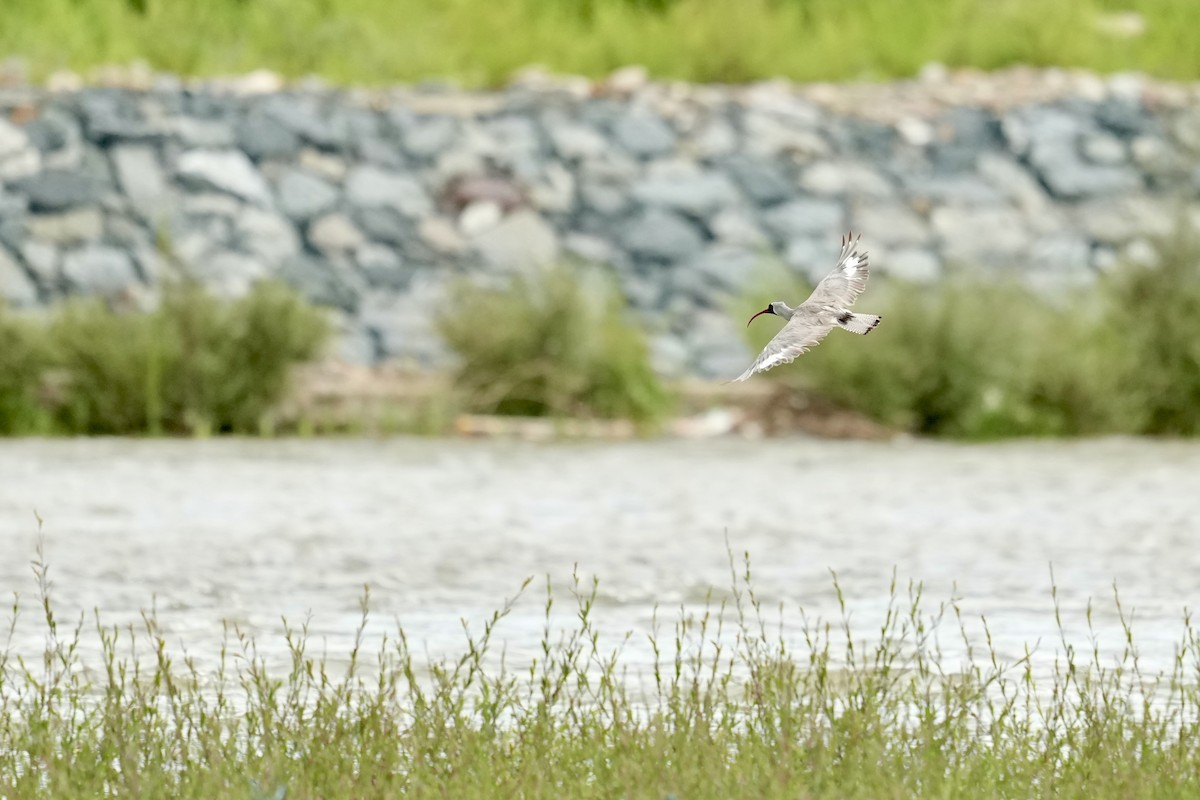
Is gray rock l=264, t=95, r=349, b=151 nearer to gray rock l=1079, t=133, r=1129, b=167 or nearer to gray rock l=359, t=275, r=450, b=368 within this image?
gray rock l=359, t=275, r=450, b=368

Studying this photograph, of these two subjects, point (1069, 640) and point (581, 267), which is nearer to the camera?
point (1069, 640)

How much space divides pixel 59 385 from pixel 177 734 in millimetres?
8911

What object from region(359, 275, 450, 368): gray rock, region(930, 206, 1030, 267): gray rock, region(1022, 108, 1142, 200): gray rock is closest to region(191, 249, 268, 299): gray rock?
region(359, 275, 450, 368): gray rock

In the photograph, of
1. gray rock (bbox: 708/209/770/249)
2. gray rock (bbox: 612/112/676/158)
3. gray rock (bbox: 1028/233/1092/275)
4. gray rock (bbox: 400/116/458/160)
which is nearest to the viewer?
gray rock (bbox: 708/209/770/249)

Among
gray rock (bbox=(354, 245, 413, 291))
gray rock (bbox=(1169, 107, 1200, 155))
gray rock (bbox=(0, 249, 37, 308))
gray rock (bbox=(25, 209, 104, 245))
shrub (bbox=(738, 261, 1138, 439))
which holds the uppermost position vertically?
gray rock (bbox=(1169, 107, 1200, 155))

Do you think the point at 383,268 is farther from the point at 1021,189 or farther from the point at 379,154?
the point at 1021,189

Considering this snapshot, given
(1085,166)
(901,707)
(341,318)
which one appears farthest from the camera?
(1085,166)

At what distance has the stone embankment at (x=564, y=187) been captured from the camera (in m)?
14.7

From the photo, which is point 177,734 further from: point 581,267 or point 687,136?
point 687,136

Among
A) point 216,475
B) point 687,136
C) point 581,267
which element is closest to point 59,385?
point 216,475

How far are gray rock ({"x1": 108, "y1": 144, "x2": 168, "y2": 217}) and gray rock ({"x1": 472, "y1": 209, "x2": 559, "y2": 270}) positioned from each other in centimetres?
230

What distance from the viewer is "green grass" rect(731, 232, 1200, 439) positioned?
12453mm

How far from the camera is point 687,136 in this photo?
54.5ft

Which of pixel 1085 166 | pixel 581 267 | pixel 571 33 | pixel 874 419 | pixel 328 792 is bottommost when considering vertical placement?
pixel 328 792
